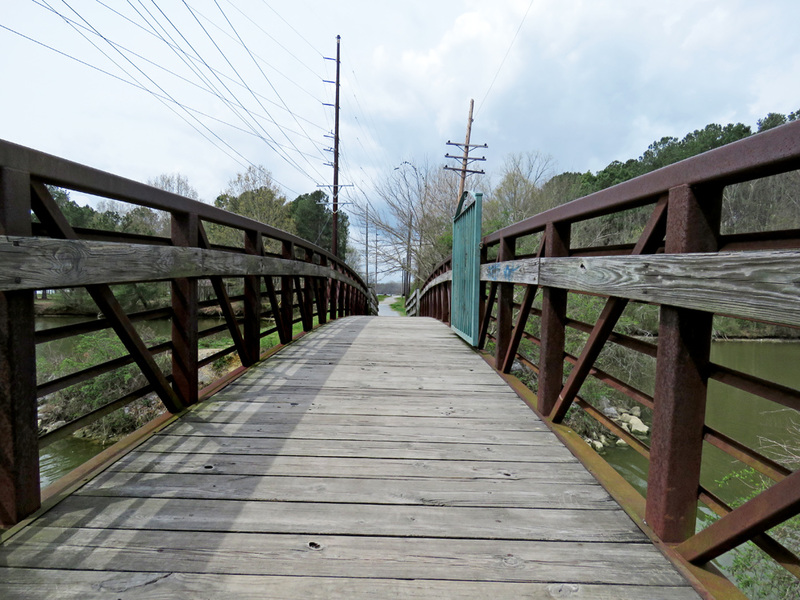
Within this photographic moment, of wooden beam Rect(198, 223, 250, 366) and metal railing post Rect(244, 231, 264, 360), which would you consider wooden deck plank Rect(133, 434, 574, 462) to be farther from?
metal railing post Rect(244, 231, 264, 360)

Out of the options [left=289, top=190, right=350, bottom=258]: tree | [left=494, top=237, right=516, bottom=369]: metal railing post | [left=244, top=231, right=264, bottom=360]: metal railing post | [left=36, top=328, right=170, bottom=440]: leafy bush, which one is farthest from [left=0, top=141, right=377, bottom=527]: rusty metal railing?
[left=289, top=190, right=350, bottom=258]: tree

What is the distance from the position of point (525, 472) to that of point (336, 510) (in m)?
0.79

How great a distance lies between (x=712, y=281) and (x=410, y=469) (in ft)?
4.08

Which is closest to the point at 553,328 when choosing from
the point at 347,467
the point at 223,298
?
the point at 347,467

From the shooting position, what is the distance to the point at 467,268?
4258 millimetres

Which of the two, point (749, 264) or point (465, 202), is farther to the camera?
point (465, 202)

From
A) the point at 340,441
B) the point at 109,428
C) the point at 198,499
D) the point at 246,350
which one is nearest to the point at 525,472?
the point at 340,441

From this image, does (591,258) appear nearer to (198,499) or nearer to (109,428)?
(198,499)

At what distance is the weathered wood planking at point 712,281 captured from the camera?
88 cm

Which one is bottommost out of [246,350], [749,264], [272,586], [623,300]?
[272,586]

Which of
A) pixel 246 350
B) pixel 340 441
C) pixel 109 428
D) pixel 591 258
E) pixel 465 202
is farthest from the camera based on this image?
pixel 109 428

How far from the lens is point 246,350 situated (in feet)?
10.7

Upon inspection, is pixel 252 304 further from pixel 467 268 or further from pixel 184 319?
pixel 467 268

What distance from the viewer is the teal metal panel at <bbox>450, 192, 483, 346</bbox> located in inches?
153
